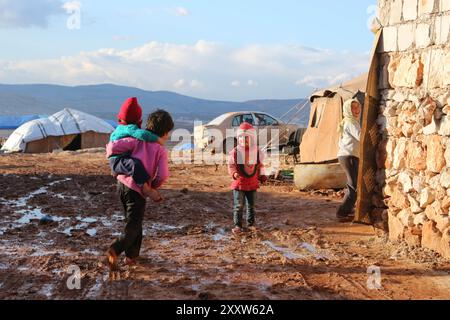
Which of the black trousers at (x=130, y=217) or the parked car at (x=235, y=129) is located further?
the parked car at (x=235, y=129)

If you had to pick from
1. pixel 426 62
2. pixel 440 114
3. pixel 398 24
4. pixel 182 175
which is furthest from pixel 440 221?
pixel 182 175

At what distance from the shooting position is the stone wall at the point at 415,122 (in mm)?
5605

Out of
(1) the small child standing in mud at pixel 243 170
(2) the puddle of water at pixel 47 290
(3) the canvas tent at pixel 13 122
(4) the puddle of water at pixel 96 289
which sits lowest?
(2) the puddle of water at pixel 47 290

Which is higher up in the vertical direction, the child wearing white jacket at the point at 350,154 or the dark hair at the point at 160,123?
the dark hair at the point at 160,123

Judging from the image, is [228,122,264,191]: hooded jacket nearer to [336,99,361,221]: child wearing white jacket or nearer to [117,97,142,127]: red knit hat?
[336,99,361,221]: child wearing white jacket

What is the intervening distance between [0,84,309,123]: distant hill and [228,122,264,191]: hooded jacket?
79672mm

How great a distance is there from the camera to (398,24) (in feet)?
20.8

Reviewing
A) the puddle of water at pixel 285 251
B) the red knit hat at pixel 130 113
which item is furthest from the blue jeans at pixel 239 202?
the red knit hat at pixel 130 113

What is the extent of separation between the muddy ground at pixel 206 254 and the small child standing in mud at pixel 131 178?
276 millimetres

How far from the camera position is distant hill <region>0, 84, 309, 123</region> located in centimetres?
9400

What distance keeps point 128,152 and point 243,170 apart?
7.39ft

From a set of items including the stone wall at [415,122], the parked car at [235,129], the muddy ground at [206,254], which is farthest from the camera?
the parked car at [235,129]

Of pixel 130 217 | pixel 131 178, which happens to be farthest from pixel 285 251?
pixel 131 178

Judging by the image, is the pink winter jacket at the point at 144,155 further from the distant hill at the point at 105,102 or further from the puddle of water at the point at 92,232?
the distant hill at the point at 105,102
